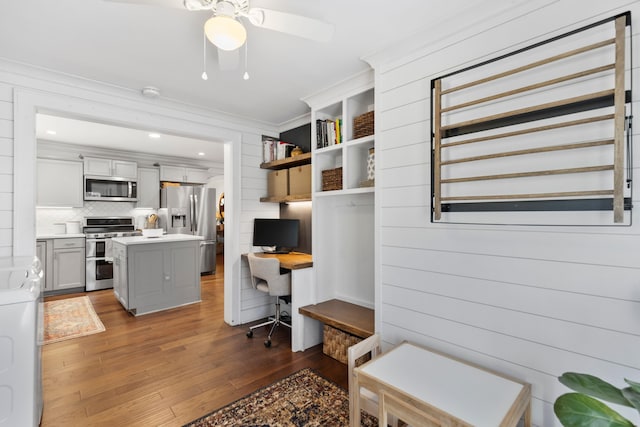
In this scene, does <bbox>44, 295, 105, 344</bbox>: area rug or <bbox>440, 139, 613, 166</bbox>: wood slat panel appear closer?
<bbox>440, 139, 613, 166</bbox>: wood slat panel

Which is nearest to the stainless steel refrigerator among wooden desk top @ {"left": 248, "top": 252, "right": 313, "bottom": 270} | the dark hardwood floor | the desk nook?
the dark hardwood floor

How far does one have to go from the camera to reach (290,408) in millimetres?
2025

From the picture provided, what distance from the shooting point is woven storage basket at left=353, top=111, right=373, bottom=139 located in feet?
7.95

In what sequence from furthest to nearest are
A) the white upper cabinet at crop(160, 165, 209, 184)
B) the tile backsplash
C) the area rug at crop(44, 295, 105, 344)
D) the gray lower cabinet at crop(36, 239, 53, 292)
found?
the white upper cabinet at crop(160, 165, 209, 184) < the tile backsplash < the gray lower cabinet at crop(36, 239, 53, 292) < the area rug at crop(44, 295, 105, 344)

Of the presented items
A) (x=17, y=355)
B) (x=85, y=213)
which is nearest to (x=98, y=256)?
(x=85, y=213)

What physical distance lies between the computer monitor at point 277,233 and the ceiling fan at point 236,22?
2.15 meters

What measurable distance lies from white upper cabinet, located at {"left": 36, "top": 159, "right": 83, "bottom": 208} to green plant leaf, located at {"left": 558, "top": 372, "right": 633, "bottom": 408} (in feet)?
21.7

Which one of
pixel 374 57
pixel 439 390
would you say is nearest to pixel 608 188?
pixel 439 390

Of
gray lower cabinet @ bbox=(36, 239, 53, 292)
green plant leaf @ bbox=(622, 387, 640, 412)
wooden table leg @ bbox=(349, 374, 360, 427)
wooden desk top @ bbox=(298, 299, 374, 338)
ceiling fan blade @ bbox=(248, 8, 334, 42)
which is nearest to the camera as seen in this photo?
green plant leaf @ bbox=(622, 387, 640, 412)

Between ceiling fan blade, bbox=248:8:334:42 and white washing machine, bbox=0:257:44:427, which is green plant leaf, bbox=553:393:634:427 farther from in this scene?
white washing machine, bbox=0:257:44:427

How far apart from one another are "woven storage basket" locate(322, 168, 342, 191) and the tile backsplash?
475 cm

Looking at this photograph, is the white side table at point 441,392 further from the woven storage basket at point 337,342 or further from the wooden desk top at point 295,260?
the wooden desk top at point 295,260

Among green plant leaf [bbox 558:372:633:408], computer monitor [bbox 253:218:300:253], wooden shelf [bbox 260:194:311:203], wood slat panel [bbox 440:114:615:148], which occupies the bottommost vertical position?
green plant leaf [bbox 558:372:633:408]

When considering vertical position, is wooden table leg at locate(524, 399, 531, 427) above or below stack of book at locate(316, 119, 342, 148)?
below
